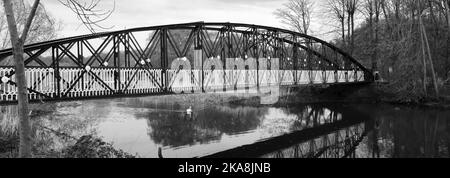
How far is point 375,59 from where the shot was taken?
4309 cm

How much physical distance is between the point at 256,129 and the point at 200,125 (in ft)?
11.4

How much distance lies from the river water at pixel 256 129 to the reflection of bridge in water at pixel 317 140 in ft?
0.15

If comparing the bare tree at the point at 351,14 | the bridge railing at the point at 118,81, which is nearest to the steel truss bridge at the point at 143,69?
the bridge railing at the point at 118,81

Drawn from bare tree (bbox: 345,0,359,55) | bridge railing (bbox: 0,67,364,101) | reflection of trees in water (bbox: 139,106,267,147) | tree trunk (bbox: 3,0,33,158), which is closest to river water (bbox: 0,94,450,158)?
reflection of trees in water (bbox: 139,106,267,147)

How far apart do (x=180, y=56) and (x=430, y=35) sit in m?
24.4

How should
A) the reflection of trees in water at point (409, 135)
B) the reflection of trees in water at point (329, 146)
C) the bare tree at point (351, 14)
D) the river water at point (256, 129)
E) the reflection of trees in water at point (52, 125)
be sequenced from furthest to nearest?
the bare tree at point (351, 14)
the river water at point (256, 129)
the reflection of trees in water at point (329, 146)
the reflection of trees in water at point (409, 135)
the reflection of trees in water at point (52, 125)

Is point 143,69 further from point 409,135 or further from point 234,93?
point 234,93

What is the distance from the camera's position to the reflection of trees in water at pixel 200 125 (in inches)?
823

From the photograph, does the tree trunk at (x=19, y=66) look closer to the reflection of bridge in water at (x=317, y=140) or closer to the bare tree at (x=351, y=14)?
the reflection of bridge in water at (x=317, y=140)

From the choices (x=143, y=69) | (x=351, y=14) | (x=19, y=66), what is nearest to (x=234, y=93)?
(x=351, y=14)

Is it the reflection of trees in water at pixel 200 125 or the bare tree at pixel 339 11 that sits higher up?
the bare tree at pixel 339 11

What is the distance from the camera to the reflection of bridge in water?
18141mm

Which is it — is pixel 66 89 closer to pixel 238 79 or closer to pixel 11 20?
pixel 11 20
